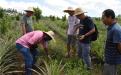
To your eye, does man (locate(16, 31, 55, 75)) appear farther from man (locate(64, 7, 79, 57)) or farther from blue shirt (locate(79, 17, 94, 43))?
man (locate(64, 7, 79, 57))

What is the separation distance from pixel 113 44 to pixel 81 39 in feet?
8.19

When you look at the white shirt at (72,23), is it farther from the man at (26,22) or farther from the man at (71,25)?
the man at (26,22)

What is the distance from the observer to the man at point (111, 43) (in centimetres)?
611

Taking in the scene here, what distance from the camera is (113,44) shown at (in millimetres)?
6230

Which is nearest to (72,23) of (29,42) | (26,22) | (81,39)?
(26,22)

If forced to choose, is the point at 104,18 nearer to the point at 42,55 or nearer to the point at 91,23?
the point at 91,23

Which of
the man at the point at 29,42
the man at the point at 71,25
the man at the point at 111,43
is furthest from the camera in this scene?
the man at the point at 71,25

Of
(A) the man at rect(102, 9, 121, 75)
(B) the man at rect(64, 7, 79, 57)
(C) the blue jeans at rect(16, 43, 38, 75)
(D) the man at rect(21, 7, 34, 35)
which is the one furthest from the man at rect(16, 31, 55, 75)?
(B) the man at rect(64, 7, 79, 57)

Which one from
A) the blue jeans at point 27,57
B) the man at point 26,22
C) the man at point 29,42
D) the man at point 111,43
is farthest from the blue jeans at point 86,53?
the man at point 111,43

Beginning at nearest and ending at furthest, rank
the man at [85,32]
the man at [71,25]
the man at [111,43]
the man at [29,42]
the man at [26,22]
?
the man at [111,43] → the man at [29,42] → the man at [85,32] → the man at [26,22] → the man at [71,25]

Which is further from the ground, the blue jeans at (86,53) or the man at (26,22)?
the man at (26,22)

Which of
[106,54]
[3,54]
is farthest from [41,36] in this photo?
[106,54]

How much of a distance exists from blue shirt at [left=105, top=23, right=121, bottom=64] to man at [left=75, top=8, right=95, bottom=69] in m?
2.30

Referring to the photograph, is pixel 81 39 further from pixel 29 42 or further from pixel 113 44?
pixel 113 44
